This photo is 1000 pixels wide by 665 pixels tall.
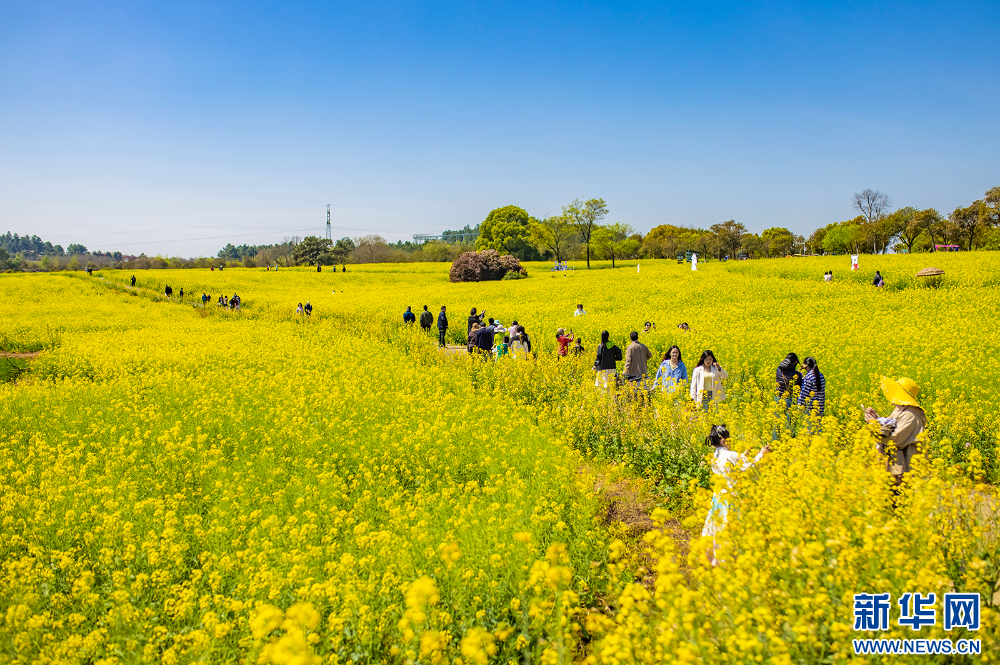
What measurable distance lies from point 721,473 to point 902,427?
220cm

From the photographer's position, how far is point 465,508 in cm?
586

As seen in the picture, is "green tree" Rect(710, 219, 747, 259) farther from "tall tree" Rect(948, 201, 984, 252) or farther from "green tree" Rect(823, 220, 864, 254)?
"tall tree" Rect(948, 201, 984, 252)

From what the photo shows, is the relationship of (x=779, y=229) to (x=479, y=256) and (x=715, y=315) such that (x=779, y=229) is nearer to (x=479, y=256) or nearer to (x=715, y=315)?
(x=479, y=256)

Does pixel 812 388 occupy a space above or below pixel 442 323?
below

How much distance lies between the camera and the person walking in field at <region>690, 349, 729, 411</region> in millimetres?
9664

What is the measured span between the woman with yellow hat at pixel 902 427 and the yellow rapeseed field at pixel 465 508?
0.21 m

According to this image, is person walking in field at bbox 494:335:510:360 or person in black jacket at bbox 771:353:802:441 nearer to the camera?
person in black jacket at bbox 771:353:802:441

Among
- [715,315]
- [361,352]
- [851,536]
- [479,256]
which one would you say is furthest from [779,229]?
[851,536]

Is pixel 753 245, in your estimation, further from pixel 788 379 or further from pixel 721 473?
pixel 721 473

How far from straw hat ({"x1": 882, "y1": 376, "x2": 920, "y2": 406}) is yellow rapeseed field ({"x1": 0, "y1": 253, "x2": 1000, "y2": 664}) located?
498 millimetres

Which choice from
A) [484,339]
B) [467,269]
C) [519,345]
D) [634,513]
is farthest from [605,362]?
[467,269]

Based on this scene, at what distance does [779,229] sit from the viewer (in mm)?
110312

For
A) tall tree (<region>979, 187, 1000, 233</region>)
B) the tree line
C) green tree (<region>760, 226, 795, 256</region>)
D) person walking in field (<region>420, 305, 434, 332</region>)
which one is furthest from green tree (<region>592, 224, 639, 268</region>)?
person walking in field (<region>420, 305, 434, 332</region>)

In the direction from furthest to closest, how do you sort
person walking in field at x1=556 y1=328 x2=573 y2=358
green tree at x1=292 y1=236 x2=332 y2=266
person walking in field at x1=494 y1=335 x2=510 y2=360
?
green tree at x1=292 y1=236 x2=332 y2=266, person walking in field at x1=494 y1=335 x2=510 y2=360, person walking in field at x1=556 y1=328 x2=573 y2=358
